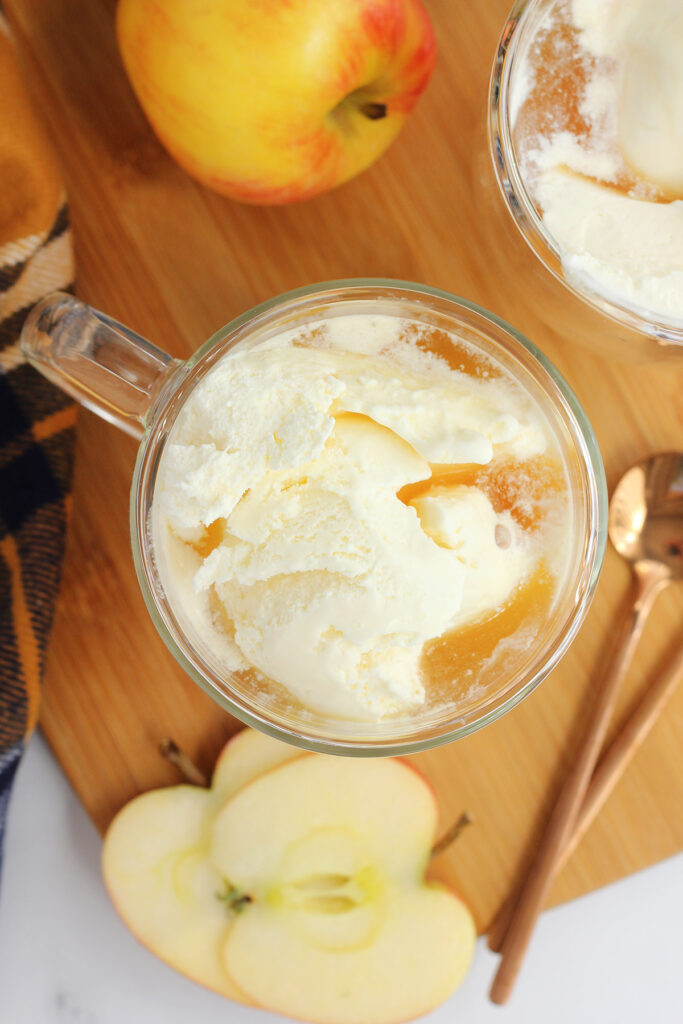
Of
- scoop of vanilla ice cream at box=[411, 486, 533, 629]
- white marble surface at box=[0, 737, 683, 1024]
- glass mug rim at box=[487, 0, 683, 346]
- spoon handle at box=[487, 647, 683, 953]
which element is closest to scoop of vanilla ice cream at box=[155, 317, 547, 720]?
scoop of vanilla ice cream at box=[411, 486, 533, 629]

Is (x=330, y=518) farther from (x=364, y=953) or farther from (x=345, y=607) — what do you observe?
(x=364, y=953)

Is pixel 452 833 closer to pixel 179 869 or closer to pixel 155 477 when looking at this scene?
pixel 179 869

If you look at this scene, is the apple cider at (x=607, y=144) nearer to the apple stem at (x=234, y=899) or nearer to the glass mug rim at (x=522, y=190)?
the glass mug rim at (x=522, y=190)

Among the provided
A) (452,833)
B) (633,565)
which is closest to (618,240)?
(633,565)

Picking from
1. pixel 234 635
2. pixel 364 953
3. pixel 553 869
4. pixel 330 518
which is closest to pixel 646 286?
pixel 330 518

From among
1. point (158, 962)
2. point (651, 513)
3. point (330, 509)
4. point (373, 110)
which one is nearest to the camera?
point (330, 509)

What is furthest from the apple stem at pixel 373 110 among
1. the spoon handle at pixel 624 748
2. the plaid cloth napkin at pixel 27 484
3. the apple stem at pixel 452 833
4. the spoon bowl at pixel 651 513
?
the apple stem at pixel 452 833

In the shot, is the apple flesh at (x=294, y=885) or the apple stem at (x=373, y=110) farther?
the apple flesh at (x=294, y=885)
